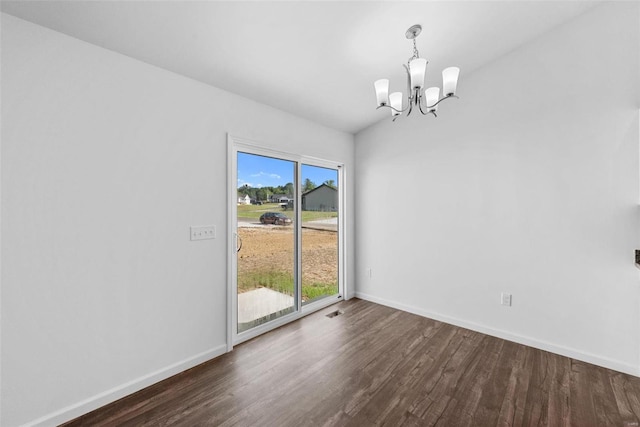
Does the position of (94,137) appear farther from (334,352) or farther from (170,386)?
(334,352)

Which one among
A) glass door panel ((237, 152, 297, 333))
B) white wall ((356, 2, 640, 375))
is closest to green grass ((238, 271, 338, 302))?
glass door panel ((237, 152, 297, 333))

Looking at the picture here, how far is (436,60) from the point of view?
8.40ft

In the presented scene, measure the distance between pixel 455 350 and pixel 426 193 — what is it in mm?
1723

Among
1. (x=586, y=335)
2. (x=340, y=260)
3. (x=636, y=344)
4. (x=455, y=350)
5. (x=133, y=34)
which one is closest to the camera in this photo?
(x=133, y=34)

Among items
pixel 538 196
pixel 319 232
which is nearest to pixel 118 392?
pixel 319 232

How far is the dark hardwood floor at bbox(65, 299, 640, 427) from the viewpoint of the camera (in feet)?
5.40

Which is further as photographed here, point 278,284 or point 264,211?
point 278,284

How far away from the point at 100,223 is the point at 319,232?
2.34m

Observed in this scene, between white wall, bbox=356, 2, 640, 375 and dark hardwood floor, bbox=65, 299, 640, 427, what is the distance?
378 mm

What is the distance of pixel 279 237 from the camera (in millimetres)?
2982

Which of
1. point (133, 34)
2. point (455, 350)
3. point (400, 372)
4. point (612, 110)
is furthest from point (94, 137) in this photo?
point (612, 110)

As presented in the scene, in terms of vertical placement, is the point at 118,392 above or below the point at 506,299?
below

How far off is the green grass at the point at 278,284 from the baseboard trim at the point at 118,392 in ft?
2.10

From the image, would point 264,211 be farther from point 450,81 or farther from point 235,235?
point 450,81
